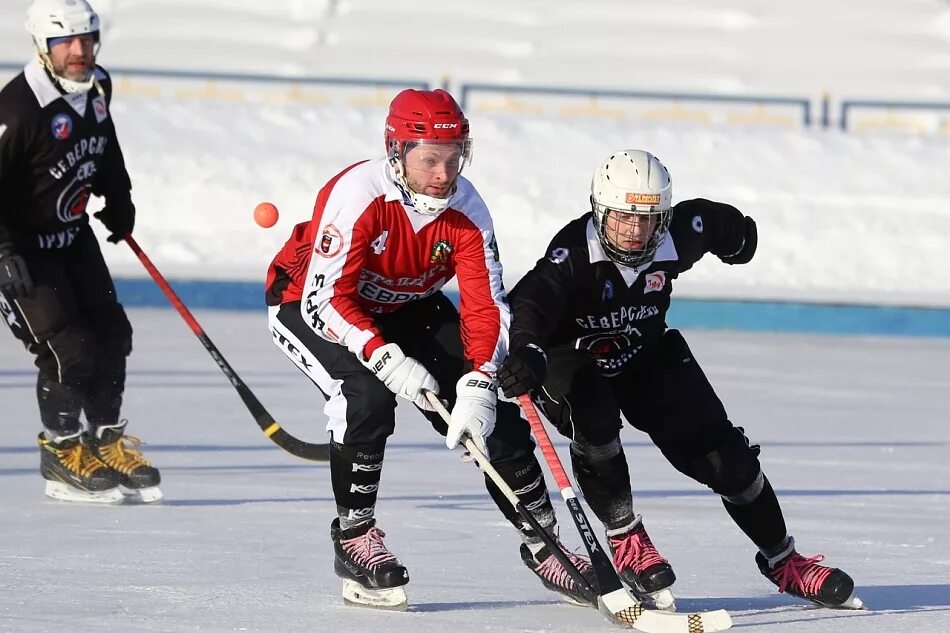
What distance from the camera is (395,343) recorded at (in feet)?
11.7

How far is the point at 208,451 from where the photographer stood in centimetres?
550

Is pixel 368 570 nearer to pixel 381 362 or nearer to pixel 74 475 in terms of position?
pixel 381 362

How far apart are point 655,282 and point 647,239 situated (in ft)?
0.50

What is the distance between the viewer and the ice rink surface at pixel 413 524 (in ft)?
10.7

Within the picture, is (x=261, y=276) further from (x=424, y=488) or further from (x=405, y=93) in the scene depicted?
(x=405, y=93)

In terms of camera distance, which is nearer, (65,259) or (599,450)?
(599,450)

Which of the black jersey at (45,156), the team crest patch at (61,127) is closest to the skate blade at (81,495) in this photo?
the black jersey at (45,156)

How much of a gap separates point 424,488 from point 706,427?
1631 mm

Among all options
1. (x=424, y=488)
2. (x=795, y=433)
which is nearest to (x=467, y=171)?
(x=795, y=433)

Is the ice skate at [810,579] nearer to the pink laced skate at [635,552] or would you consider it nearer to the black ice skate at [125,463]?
the pink laced skate at [635,552]

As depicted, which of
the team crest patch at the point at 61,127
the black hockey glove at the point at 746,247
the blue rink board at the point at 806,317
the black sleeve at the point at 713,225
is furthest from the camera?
the blue rink board at the point at 806,317

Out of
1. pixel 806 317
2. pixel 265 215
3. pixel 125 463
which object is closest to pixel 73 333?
pixel 125 463

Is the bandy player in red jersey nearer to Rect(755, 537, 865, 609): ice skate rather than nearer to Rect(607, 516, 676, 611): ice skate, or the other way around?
Rect(607, 516, 676, 611): ice skate

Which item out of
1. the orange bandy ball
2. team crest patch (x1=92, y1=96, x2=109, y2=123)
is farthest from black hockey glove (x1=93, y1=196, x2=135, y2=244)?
the orange bandy ball
